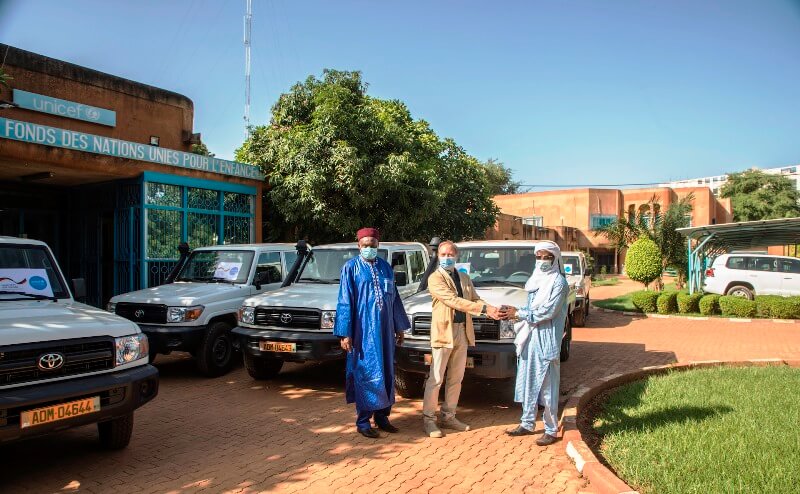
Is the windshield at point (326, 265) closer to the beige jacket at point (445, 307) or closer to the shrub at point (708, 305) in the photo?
the beige jacket at point (445, 307)

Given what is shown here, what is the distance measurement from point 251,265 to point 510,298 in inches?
166

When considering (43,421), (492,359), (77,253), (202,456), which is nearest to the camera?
(43,421)

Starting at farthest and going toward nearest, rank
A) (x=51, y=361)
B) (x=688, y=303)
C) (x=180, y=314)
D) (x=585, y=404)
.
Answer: (x=688, y=303) < (x=180, y=314) < (x=585, y=404) < (x=51, y=361)

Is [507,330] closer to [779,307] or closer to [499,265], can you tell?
[499,265]

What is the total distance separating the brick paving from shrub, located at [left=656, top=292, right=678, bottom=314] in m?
9.89

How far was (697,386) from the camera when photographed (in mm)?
6879

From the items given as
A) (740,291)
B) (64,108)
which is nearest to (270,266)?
(64,108)

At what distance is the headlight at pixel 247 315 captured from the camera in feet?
23.6

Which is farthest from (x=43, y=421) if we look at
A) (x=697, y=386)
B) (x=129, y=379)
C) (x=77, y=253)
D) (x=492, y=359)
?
(x=77, y=253)

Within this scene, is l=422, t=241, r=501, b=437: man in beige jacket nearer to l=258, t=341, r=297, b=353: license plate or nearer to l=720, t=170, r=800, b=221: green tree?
l=258, t=341, r=297, b=353: license plate

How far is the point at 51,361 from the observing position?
4.06 metres

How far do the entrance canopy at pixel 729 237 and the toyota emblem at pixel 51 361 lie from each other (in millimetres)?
15549

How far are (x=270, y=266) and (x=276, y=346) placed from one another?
2.66 meters

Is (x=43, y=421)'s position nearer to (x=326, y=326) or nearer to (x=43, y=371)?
Answer: (x=43, y=371)
